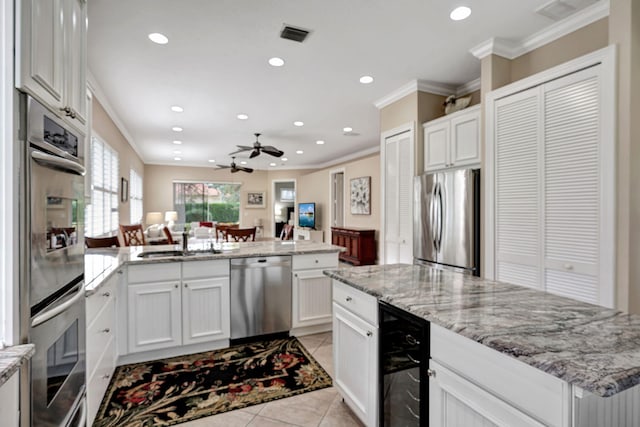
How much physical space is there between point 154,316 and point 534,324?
269 cm

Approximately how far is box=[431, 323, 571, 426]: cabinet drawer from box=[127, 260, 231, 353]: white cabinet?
2.15 metres

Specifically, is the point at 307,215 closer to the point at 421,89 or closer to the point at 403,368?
the point at 421,89

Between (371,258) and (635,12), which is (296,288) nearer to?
(635,12)

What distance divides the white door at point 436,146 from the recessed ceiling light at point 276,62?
180cm

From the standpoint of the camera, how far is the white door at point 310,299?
10.6 ft

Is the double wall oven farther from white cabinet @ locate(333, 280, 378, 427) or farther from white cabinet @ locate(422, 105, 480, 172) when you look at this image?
white cabinet @ locate(422, 105, 480, 172)

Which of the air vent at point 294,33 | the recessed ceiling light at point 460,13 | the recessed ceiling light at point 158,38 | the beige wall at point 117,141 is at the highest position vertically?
the recessed ceiling light at point 460,13

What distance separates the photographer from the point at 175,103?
4.45m

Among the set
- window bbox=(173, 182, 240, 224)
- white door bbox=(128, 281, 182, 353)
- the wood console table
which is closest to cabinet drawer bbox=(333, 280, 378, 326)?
white door bbox=(128, 281, 182, 353)

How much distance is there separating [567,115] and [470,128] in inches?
37.2

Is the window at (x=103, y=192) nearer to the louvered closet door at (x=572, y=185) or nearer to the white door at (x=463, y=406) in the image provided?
the white door at (x=463, y=406)

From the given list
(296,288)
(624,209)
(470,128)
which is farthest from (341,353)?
(470,128)

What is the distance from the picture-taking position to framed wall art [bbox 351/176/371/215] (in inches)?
279

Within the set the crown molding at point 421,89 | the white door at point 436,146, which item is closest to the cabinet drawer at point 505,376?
the white door at point 436,146
